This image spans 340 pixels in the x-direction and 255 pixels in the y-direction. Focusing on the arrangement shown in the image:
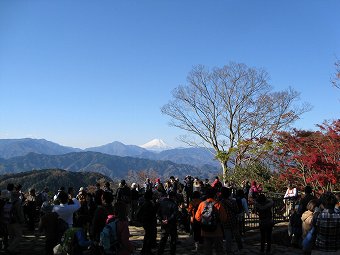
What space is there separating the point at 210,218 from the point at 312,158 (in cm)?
1016

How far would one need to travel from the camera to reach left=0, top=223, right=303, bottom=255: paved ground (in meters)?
9.13

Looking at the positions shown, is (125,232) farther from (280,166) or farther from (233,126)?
(233,126)

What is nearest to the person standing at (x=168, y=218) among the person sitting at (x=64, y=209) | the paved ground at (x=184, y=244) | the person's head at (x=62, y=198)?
the paved ground at (x=184, y=244)

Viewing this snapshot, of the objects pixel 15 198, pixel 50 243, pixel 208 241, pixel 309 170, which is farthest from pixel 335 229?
pixel 309 170

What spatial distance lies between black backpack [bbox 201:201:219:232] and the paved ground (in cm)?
254

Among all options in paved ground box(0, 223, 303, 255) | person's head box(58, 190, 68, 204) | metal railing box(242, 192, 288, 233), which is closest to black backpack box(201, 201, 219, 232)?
paved ground box(0, 223, 303, 255)

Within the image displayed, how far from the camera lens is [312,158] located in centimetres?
1519

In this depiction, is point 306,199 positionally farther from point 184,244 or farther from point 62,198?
point 62,198

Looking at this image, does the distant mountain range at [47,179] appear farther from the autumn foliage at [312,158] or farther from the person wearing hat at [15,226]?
the person wearing hat at [15,226]

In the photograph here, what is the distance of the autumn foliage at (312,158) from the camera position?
14.9 metres

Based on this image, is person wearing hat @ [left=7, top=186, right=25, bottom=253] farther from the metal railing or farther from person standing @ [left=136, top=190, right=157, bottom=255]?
the metal railing

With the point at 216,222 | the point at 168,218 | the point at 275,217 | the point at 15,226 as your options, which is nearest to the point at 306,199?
the point at 216,222

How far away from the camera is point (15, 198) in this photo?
30.4ft

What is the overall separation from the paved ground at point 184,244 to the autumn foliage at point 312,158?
13.8 feet
